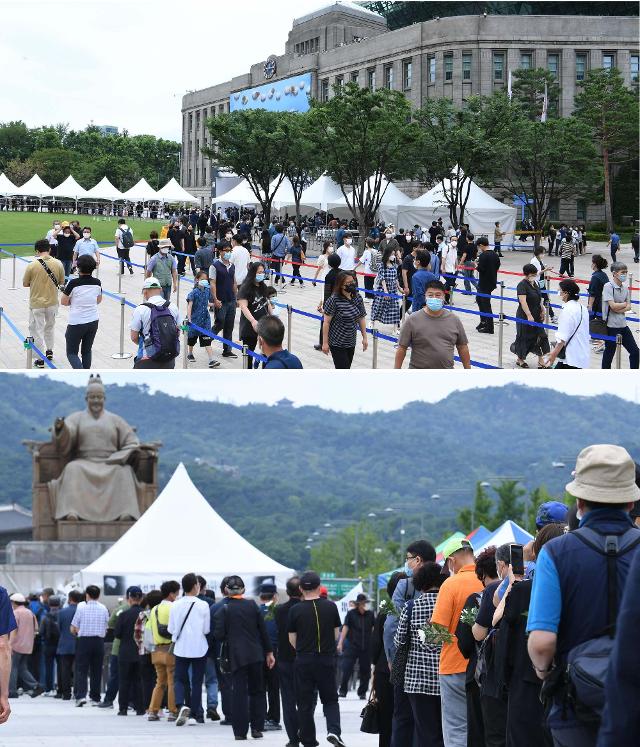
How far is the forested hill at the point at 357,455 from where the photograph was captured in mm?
81500

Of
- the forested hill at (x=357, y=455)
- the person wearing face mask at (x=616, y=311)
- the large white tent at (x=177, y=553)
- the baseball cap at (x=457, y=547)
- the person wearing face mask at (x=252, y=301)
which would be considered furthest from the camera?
the forested hill at (x=357, y=455)

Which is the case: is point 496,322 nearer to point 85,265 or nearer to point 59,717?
point 85,265

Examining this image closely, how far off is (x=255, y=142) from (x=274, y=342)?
136ft

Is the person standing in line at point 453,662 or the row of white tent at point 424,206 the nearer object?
the person standing in line at point 453,662

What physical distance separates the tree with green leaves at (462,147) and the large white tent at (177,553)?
92.7 feet

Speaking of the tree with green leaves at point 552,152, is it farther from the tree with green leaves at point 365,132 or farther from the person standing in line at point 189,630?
the person standing in line at point 189,630

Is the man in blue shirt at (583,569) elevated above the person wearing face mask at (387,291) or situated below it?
below

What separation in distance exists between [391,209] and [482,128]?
496 centimetres

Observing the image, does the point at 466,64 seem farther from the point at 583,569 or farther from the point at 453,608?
the point at 583,569

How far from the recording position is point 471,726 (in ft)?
18.9

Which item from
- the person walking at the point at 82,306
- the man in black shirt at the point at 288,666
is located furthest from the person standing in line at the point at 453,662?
the person walking at the point at 82,306

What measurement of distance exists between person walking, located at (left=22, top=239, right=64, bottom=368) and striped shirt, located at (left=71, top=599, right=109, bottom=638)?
4.30m

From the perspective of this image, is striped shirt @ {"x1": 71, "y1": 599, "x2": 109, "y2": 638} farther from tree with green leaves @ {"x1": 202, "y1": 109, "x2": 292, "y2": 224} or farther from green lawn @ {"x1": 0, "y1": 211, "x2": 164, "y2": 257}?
tree with green leaves @ {"x1": 202, "y1": 109, "x2": 292, "y2": 224}

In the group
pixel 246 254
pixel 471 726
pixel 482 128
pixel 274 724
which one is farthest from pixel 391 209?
pixel 471 726
